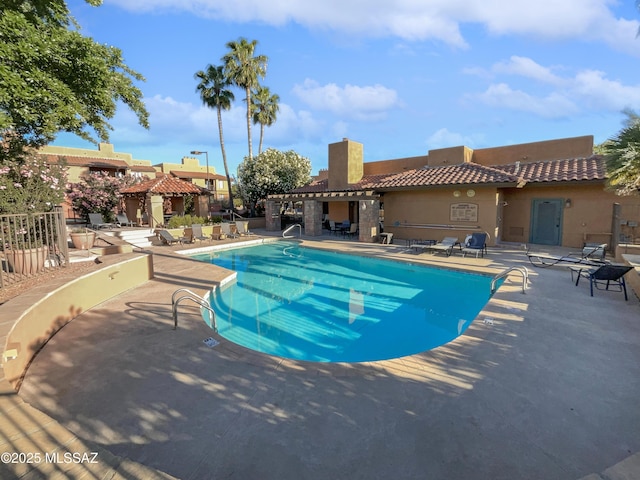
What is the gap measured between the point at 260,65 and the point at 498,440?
33.5 meters

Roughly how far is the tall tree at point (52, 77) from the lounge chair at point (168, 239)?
32.7ft

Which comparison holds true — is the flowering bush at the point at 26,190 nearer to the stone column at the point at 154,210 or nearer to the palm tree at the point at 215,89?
the stone column at the point at 154,210

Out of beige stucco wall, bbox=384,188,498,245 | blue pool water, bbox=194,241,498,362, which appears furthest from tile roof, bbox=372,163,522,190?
blue pool water, bbox=194,241,498,362

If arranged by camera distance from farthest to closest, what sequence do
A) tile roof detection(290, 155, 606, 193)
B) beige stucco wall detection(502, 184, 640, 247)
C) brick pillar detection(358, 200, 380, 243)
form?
1. brick pillar detection(358, 200, 380, 243)
2. tile roof detection(290, 155, 606, 193)
3. beige stucco wall detection(502, 184, 640, 247)

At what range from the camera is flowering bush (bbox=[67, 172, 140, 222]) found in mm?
23531

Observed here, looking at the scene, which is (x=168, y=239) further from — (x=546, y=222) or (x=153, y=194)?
(x=546, y=222)

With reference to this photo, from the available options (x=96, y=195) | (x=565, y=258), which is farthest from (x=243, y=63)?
(x=565, y=258)

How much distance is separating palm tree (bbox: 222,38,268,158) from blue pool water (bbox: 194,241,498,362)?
20.4m

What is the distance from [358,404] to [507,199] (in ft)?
55.8

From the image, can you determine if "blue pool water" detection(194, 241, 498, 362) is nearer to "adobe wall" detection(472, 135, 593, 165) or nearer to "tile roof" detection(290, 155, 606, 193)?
"tile roof" detection(290, 155, 606, 193)

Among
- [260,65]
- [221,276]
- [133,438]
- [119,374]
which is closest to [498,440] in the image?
[133,438]

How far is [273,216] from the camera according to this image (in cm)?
2655

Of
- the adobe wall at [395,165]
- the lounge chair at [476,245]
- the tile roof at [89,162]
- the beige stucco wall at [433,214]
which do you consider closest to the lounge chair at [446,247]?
the lounge chair at [476,245]

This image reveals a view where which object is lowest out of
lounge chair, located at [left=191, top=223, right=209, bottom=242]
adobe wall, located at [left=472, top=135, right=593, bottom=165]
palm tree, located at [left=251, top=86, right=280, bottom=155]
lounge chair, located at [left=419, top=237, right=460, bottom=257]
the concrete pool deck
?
the concrete pool deck
